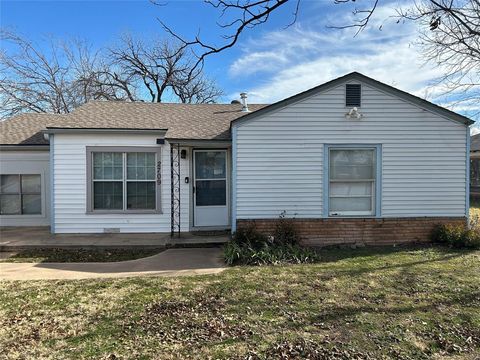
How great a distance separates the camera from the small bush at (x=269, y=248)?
24.4ft

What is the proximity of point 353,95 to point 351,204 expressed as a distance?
Answer: 272cm

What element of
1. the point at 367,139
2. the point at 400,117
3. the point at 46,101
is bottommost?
the point at 367,139

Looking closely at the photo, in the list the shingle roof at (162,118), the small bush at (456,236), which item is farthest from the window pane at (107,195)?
the small bush at (456,236)

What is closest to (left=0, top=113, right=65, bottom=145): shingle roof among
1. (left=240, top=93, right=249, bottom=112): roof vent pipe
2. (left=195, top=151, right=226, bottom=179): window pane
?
(left=195, top=151, right=226, bottom=179): window pane

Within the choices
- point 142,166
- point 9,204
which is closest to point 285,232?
point 142,166

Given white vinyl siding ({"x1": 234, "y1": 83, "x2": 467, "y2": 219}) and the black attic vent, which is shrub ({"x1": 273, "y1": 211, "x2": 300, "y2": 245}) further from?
the black attic vent

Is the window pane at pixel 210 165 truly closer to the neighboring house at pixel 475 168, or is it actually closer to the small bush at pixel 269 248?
the small bush at pixel 269 248

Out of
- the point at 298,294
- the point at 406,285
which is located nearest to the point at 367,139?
the point at 406,285

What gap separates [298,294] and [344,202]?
4199 millimetres

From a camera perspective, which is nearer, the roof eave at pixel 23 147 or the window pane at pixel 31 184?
the roof eave at pixel 23 147

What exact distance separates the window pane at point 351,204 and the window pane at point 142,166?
16.4ft

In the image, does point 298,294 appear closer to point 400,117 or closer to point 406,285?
point 406,285

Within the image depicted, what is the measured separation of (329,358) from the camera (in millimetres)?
3557

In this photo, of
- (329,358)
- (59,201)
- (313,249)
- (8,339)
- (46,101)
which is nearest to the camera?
(329,358)
